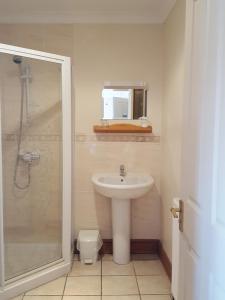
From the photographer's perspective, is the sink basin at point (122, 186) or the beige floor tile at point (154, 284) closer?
the beige floor tile at point (154, 284)

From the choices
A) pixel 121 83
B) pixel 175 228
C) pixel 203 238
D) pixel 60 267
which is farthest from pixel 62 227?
pixel 203 238

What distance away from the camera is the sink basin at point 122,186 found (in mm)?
2543

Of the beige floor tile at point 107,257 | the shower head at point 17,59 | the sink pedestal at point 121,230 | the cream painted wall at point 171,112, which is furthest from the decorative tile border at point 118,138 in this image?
the beige floor tile at point 107,257

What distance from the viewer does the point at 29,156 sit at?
2.79 metres

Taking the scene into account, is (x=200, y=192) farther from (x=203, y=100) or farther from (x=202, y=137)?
(x=203, y=100)

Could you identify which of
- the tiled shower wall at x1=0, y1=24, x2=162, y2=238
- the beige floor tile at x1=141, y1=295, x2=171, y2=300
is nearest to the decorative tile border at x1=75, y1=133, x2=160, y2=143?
the tiled shower wall at x1=0, y1=24, x2=162, y2=238

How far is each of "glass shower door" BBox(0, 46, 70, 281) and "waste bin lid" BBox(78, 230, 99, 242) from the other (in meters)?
0.24

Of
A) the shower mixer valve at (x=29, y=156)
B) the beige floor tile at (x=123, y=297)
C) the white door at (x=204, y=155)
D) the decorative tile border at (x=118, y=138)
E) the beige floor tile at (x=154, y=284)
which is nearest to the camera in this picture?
the white door at (x=204, y=155)

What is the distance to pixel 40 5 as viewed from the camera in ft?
8.93

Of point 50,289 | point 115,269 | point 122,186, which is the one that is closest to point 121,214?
point 122,186

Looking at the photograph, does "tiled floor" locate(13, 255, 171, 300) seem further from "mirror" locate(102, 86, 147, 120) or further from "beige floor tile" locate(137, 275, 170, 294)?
"mirror" locate(102, 86, 147, 120)

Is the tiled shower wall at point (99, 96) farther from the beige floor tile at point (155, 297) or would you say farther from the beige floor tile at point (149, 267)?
the beige floor tile at point (155, 297)

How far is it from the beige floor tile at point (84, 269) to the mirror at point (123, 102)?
4.87 feet

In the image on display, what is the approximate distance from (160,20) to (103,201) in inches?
76.7
